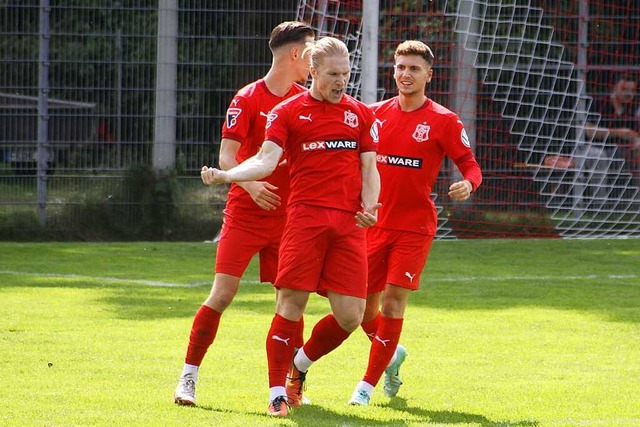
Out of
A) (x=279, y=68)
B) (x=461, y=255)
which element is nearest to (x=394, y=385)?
(x=279, y=68)

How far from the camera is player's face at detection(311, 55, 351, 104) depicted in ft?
19.8

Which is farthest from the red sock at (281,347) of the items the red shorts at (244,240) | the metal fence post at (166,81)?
the metal fence post at (166,81)

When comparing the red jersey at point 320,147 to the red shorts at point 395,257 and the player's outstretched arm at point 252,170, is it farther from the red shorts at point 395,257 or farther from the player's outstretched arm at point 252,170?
the red shorts at point 395,257

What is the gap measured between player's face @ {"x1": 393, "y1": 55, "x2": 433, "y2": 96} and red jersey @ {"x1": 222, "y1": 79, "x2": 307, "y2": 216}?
0.55 meters

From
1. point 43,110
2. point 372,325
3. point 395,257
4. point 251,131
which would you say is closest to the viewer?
point 251,131

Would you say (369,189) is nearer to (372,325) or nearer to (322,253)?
(322,253)

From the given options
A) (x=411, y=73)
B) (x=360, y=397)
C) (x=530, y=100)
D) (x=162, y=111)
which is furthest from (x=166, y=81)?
(x=360, y=397)

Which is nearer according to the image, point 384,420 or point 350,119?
point 384,420

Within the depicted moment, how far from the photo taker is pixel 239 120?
6.48 meters

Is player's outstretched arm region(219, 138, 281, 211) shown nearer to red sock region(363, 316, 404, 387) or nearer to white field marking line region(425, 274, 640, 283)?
red sock region(363, 316, 404, 387)

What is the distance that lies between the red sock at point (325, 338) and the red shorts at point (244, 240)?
1.13ft

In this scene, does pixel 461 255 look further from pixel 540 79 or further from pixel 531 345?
pixel 531 345

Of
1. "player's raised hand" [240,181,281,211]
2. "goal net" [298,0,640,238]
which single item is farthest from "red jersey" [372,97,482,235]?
"goal net" [298,0,640,238]

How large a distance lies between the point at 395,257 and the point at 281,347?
88 centimetres
